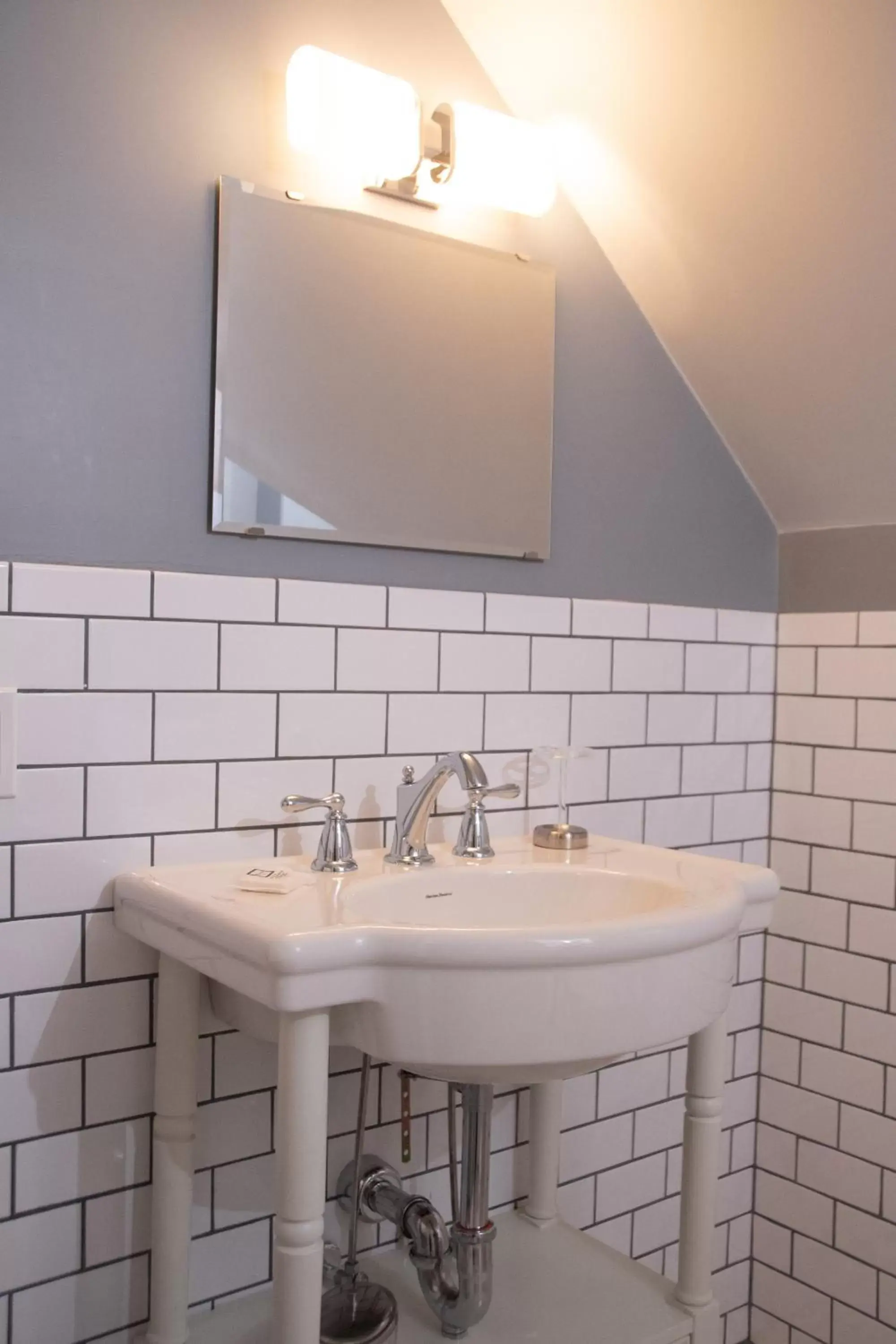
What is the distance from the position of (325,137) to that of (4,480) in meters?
Result: 0.60

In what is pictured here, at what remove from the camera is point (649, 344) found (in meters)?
1.91

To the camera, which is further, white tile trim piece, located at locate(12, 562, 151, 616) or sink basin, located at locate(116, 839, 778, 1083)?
white tile trim piece, located at locate(12, 562, 151, 616)

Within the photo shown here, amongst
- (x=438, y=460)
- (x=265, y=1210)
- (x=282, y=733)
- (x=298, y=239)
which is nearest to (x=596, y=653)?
(x=438, y=460)

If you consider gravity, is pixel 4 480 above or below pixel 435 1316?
above

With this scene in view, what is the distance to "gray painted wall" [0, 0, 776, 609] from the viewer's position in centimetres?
132

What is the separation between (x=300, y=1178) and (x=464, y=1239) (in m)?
0.46

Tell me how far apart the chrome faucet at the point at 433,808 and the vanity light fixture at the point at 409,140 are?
2.56ft

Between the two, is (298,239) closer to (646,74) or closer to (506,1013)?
(646,74)

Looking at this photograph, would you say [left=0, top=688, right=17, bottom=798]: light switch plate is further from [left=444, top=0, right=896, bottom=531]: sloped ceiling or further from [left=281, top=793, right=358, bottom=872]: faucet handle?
[left=444, top=0, right=896, bottom=531]: sloped ceiling

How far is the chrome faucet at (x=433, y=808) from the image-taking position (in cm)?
144

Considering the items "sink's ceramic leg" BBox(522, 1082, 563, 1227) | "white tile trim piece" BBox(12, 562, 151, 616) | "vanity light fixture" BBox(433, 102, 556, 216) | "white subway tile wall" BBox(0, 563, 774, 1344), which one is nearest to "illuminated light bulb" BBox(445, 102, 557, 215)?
"vanity light fixture" BBox(433, 102, 556, 216)

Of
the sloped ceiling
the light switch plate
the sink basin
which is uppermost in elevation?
the sloped ceiling

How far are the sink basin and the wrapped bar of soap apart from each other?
0.01 meters

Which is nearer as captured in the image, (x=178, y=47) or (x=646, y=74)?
(x=178, y=47)
